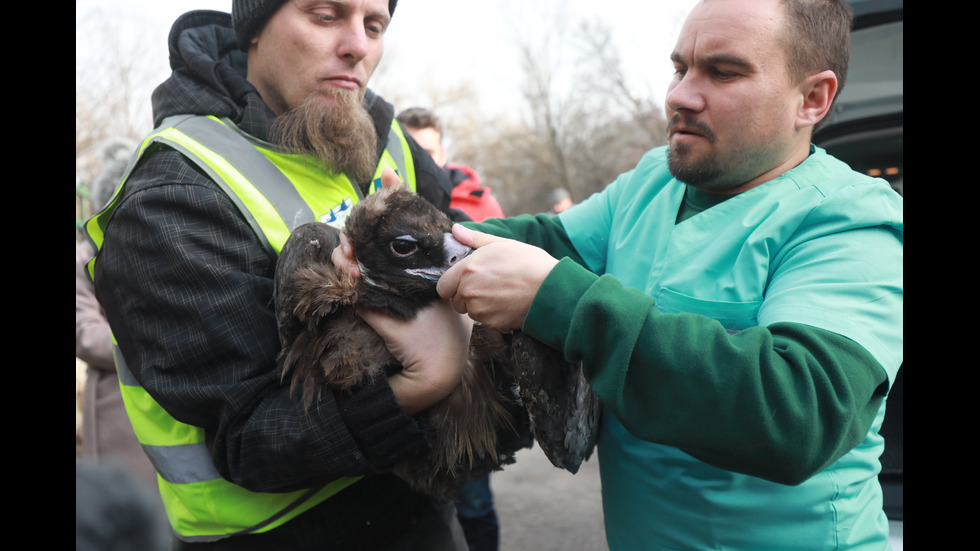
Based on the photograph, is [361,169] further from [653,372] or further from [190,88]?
[653,372]

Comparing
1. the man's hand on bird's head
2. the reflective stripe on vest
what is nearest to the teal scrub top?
the man's hand on bird's head

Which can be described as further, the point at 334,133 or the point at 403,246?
the point at 334,133

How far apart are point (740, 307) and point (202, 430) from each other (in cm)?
171

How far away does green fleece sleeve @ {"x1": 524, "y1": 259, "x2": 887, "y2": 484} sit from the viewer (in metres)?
1.35

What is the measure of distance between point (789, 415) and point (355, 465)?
3.91 feet

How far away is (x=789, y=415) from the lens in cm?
134

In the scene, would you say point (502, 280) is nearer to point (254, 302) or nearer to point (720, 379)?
point (720, 379)

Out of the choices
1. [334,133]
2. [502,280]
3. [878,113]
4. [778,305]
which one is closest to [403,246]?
[502,280]

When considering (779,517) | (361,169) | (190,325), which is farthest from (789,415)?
(361,169)

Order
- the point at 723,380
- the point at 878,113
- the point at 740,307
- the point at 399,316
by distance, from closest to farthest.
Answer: the point at 723,380
the point at 740,307
the point at 399,316
the point at 878,113

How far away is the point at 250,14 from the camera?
8.33 feet

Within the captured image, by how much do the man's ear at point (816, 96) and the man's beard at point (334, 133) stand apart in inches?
60.6

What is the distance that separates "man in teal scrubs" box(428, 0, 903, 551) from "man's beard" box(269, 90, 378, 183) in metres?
0.92

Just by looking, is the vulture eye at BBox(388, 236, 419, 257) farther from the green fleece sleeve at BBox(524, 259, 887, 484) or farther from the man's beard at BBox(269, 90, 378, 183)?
the man's beard at BBox(269, 90, 378, 183)
